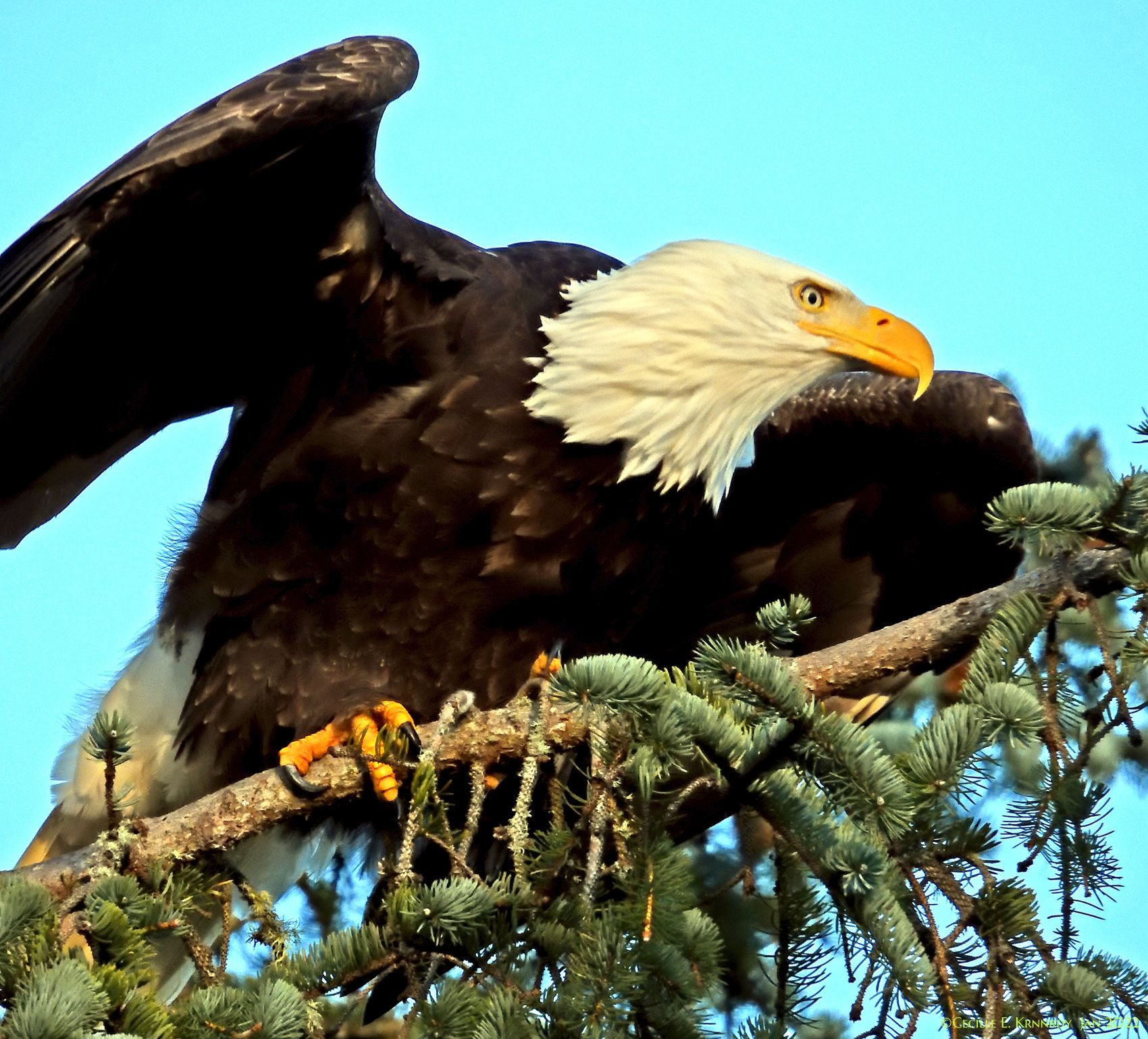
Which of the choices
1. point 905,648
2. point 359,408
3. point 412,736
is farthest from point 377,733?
point 905,648

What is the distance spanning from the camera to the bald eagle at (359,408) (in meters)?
3.45

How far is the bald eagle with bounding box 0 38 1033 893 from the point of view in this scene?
345 cm

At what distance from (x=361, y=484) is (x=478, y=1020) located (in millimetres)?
1708

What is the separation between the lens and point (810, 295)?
13.2 ft

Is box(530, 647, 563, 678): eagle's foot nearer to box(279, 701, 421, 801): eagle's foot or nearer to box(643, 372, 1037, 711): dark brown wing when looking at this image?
box(279, 701, 421, 801): eagle's foot

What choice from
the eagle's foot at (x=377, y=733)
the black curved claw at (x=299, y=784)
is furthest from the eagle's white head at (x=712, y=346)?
the black curved claw at (x=299, y=784)

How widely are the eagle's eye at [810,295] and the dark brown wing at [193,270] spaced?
3.18ft

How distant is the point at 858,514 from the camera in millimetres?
4707

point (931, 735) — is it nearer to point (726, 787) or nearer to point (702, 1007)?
point (726, 787)

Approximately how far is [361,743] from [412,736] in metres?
0.25

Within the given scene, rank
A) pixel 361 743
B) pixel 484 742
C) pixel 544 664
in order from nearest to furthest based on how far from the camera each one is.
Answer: pixel 484 742 → pixel 361 743 → pixel 544 664

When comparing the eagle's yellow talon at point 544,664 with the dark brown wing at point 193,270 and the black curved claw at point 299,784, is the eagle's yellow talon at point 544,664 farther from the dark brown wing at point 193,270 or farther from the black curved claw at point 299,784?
the dark brown wing at point 193,270

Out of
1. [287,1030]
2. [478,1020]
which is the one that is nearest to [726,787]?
[478,1020]

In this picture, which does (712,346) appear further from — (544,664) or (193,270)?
(193,270)
